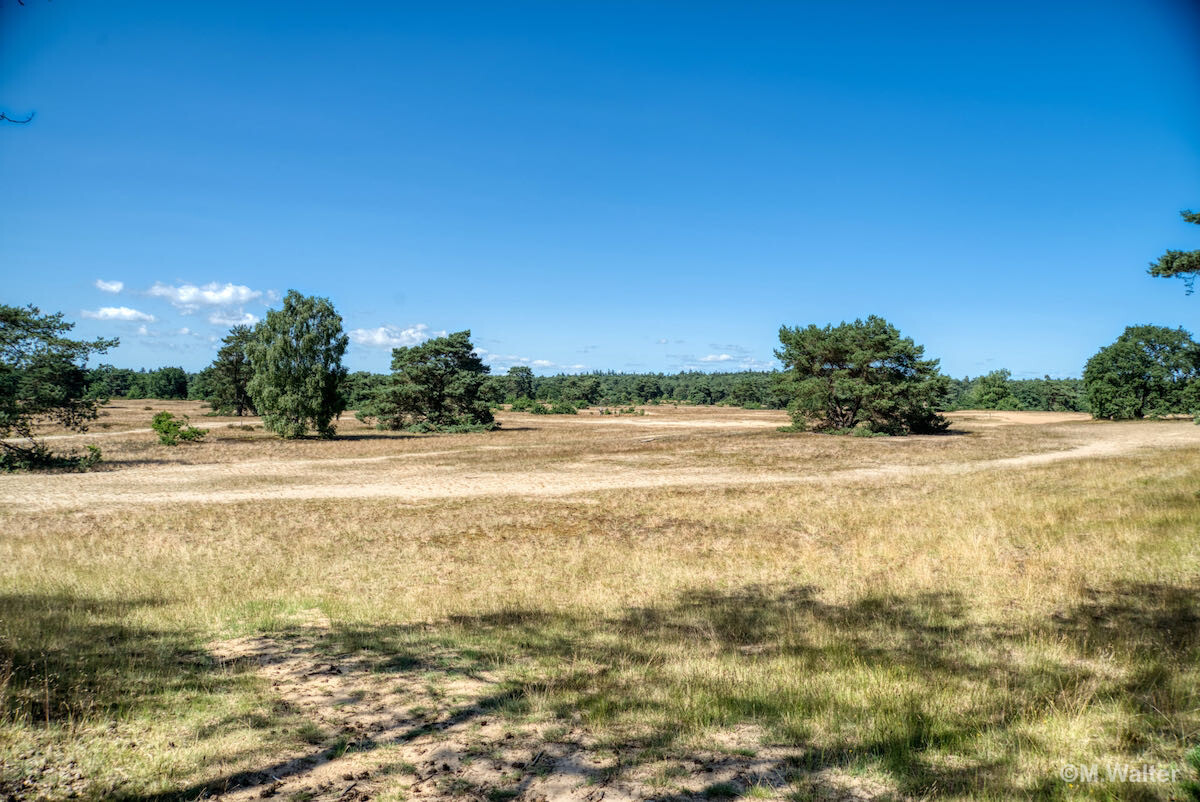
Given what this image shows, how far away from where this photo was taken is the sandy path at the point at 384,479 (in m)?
23.5

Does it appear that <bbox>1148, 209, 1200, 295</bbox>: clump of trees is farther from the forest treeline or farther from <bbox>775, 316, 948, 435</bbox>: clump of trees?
the forest treeline

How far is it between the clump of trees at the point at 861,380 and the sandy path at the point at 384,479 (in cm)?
1602

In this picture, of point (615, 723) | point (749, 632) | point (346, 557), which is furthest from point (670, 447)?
point (615, 723)

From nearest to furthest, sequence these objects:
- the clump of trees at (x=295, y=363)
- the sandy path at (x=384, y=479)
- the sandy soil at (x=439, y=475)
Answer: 1. the sandy path at (x=384, y=479)
2. the sandy soil at (x=439, y=475)
3. the clump of trees at (x=295, y=363)

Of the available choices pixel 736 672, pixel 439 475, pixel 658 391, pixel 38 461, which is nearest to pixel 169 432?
pixel 38 461

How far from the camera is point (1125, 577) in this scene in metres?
10.6

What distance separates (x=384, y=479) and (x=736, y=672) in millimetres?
25771

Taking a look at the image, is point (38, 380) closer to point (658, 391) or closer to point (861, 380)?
point (861, 380)

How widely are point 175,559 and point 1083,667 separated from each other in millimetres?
16851

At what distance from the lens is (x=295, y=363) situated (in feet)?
174

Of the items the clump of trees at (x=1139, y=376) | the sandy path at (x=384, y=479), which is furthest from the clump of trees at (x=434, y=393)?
the clump of trees at (x=1139, y=376)

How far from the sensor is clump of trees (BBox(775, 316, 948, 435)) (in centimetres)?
5375

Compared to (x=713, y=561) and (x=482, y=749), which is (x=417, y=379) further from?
(x=482, y=749)

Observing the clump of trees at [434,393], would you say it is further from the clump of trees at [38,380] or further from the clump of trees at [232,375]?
the clump of trees at [38,380]
